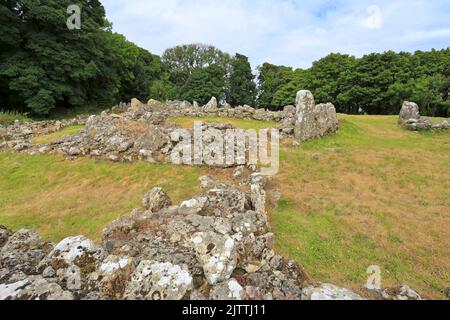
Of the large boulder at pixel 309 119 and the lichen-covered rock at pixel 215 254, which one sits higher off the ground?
the large boulder at pixel 309 119

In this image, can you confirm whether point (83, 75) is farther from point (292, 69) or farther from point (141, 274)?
point (292, 69)

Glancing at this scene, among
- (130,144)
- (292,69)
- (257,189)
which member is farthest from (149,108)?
(292,69)

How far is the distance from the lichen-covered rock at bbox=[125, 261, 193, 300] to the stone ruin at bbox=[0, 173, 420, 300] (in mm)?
10

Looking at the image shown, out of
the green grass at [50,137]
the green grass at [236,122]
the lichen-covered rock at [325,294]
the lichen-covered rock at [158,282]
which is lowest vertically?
the lichen-covered rock at [325,294]

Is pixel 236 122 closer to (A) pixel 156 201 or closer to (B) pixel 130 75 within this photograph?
(A) pixel 156 201

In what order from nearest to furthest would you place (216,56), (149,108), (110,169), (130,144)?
(110,169)
(130,144)
(149,108)
(216,56)

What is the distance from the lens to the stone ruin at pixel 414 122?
1484 cm

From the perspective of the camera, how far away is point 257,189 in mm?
7164

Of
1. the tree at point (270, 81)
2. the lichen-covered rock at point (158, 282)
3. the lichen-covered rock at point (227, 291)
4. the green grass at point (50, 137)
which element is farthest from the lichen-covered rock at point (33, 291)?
the tree at point (270, 81)

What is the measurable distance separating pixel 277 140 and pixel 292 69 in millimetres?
37595

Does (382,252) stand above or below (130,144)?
below

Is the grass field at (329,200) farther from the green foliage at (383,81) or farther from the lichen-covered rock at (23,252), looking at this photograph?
the green foliage at (383,81)

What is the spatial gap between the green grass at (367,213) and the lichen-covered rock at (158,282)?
294cm

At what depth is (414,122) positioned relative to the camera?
15453mm
